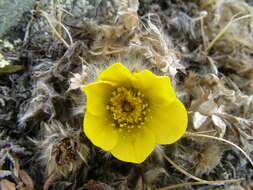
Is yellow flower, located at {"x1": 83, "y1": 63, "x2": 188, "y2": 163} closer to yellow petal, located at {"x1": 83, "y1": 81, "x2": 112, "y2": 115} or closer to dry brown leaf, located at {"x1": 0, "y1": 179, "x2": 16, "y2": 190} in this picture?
yellow petal, located at {"x1": 83, "y1": 81, "x2": 112, "y2": 115}

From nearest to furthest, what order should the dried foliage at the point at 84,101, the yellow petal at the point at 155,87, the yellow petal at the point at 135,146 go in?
the yellow petal at the point at 155,87, the yellow petal at the point at 135,146, the dried foliage at the point at 84,101

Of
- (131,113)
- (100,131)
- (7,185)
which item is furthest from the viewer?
(131,113)

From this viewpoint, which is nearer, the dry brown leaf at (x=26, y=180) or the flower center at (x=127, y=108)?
the dry brown leaf at (x=26, y=180)

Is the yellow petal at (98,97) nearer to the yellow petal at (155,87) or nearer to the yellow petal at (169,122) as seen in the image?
the yellow petal at (155,87)

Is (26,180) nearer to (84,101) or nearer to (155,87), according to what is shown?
(84,101)

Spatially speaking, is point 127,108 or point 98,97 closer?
point 98,97

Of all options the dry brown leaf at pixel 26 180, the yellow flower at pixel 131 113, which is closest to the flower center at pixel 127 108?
the yellow flower at pixel 131 113

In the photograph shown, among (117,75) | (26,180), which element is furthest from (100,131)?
(26,180)

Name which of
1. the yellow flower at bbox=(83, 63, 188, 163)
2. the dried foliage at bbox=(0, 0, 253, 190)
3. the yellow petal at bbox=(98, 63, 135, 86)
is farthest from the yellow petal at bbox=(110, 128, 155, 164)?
the yellow petal at bbox=(98, 63, 135, 86)
